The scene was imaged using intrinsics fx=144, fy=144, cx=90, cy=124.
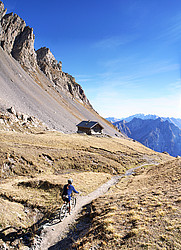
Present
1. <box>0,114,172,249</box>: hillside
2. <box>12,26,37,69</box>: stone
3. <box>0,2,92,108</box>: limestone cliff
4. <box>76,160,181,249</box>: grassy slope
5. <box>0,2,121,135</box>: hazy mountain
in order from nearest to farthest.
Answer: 1. <box>76,160,181,249</box>: grassy slope
2. <box>0,114,172,249</box>: hillside
3. <box>0,2,121,135</box>: hazy mountain
4. <box>0,2,92,108</box>: limestone cliff
5. <box>12,26,37,69</box>: stone

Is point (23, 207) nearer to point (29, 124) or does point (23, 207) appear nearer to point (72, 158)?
point (72, 158)

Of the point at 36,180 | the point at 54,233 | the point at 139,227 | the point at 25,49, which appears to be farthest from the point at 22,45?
the point at 139,227

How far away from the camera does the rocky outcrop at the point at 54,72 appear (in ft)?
514

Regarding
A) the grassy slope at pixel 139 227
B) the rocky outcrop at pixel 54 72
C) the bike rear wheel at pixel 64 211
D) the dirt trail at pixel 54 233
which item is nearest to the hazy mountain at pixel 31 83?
the rocky outcrop at pixel 54 72

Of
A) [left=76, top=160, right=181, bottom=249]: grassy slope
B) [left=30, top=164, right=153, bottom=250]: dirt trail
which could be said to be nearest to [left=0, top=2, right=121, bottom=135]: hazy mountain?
[left=30, top=164, right=153, bottom=250]: dirt trail

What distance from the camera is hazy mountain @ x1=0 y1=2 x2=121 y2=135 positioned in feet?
264

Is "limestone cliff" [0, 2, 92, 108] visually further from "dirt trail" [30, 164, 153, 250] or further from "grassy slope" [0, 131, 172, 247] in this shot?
"dirt trail" [30, 164, 153, 250]

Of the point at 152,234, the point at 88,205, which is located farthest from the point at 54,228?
the point at 152,234

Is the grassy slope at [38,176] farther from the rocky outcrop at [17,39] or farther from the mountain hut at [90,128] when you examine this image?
the rocky outcrop at [17,39]

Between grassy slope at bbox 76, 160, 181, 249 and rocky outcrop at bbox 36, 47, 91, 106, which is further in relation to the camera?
rocky outcrop at bbox 36, 47, 91, 106

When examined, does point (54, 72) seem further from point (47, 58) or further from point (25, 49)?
point (25, 49)

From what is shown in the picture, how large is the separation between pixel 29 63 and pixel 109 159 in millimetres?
134157

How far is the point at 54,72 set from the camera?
167750 millimetres

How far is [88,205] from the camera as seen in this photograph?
14789mm
